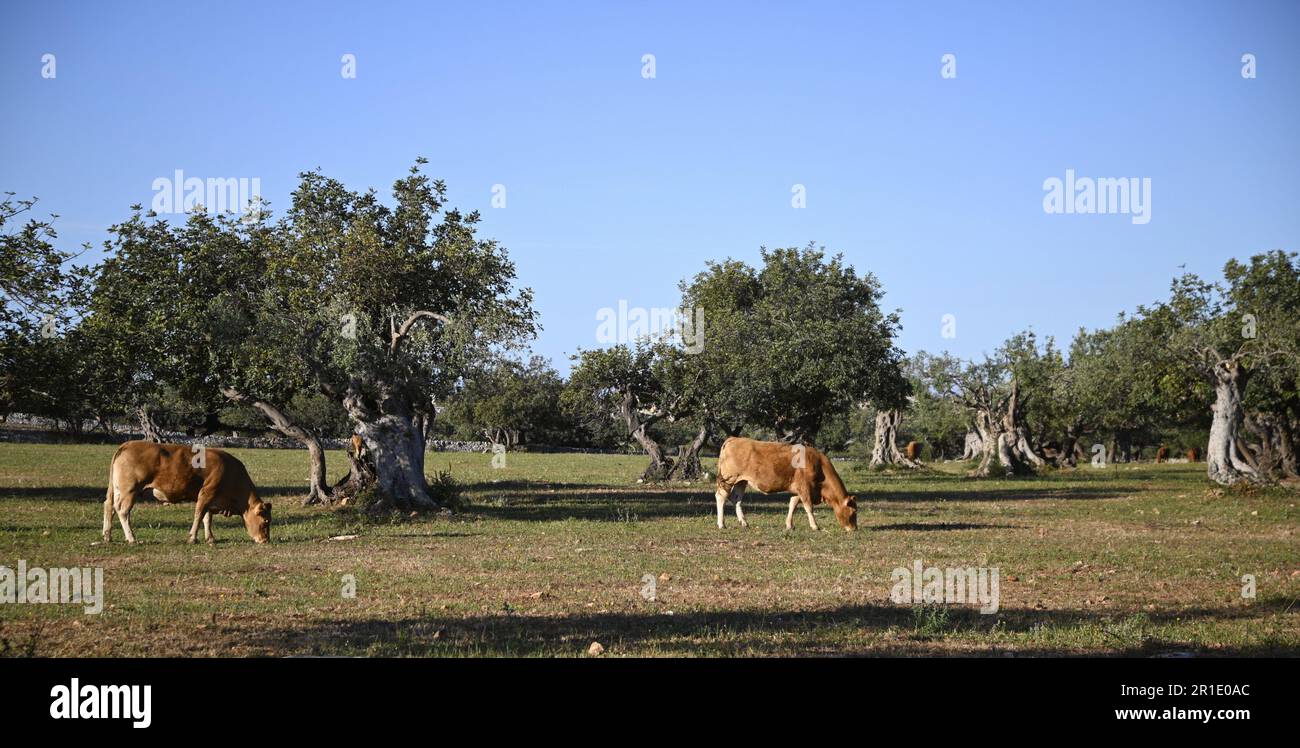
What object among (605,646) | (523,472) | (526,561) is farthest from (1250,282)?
(605,646)

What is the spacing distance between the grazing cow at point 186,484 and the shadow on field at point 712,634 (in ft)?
29.5

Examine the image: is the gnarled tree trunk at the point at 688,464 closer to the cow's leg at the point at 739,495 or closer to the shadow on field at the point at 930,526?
the cow's leg at the point at 739,495

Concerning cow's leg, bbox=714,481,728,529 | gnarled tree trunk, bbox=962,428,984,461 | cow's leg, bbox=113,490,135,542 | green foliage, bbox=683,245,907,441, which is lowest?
gnarled tree trunk, bbox=962,428,984,461

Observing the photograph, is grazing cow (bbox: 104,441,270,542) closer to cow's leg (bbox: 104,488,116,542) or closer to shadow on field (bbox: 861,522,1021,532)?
cow's leg (bbox: 104,488,116,542)

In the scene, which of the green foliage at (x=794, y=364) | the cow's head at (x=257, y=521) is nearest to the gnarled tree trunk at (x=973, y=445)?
the green foliage at (x=794, y=364)

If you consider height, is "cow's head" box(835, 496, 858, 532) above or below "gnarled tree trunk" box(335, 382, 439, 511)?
below

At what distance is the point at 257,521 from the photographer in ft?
64.7

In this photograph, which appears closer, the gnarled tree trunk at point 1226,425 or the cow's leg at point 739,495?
the cow's leg at point 739,495

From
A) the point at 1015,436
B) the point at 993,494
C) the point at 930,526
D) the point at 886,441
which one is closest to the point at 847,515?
the point at 930,526

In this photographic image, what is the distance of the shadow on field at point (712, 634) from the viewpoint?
10.2 meters

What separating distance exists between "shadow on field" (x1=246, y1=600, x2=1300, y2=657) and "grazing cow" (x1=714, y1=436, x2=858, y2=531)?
33.8ft

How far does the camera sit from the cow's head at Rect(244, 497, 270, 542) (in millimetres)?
19719

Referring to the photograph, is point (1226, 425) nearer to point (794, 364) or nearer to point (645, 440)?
point (794, 364)
